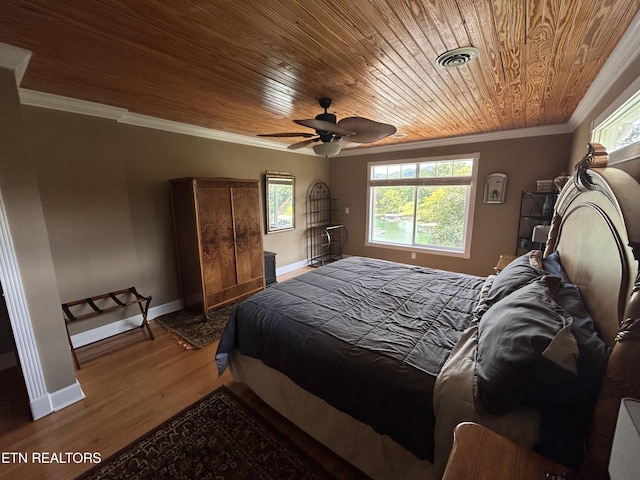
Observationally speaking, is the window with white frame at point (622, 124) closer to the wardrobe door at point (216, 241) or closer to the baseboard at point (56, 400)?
the wardrobe door at point (216, 241)

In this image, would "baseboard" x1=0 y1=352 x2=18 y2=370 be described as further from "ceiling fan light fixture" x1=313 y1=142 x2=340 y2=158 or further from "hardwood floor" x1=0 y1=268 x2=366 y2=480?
"ceiling fan light fixture" x1=313 y1=142 x2=340 y2=158

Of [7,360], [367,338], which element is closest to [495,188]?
[367,338]

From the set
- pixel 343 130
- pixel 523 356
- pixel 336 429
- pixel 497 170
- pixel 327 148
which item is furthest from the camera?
Result: pixel 497 170

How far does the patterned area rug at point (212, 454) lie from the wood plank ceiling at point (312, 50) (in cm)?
236

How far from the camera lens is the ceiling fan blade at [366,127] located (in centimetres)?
205

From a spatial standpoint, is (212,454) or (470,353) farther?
(212,454)

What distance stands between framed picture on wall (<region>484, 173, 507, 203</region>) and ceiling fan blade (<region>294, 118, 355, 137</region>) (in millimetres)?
2759

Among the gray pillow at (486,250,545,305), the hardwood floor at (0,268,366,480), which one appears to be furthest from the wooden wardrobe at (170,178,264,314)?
the gray pillow at (486,250,545,305)

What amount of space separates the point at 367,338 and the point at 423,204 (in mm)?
3661

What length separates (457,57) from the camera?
163 centimetres

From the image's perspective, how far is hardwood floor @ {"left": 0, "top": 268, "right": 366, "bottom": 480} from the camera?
1.55 metres

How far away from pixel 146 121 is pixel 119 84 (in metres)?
0.97

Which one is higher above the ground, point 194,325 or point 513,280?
point 513,280

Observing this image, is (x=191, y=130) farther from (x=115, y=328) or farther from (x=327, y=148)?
(x=115, y=328)
